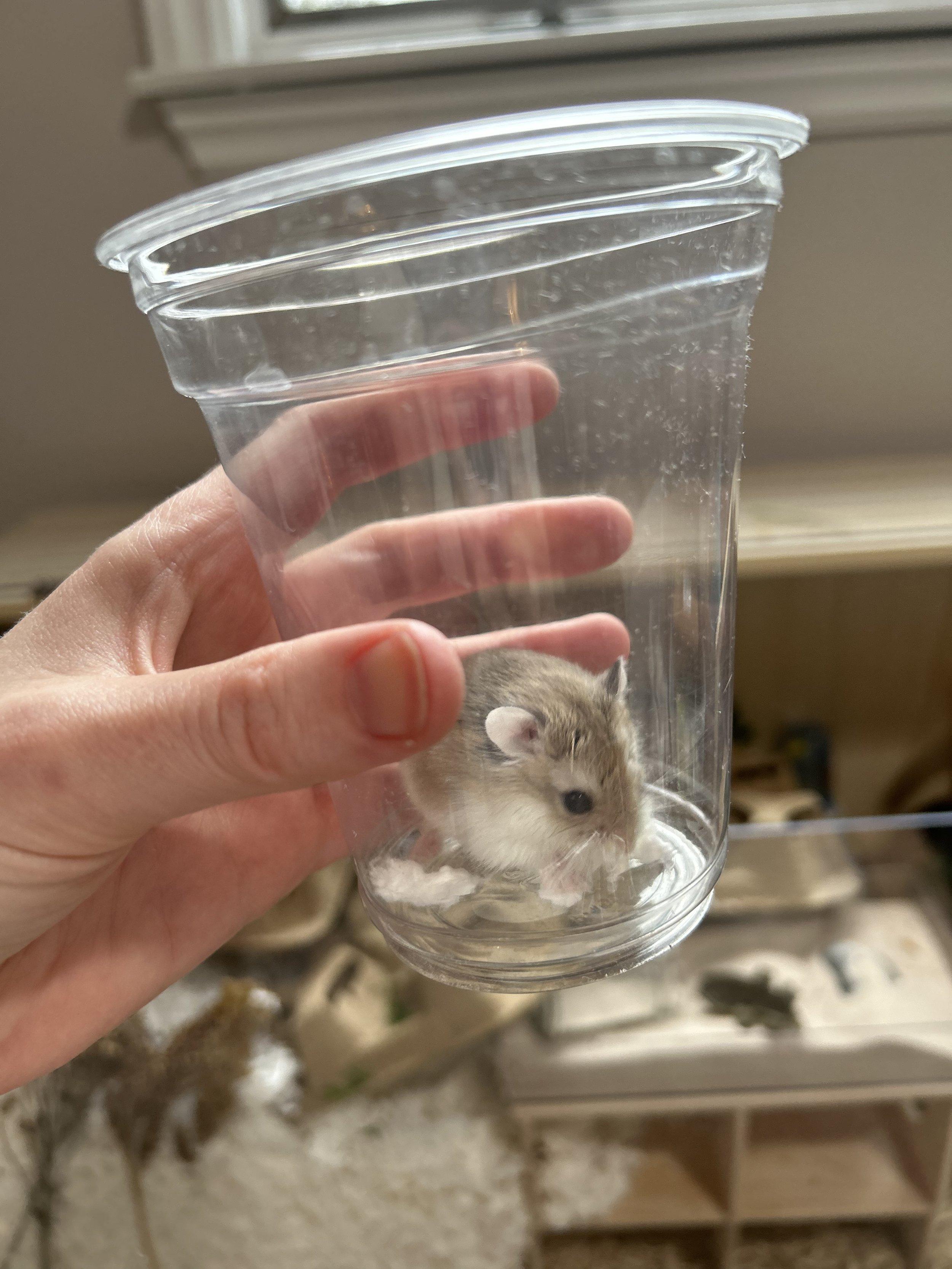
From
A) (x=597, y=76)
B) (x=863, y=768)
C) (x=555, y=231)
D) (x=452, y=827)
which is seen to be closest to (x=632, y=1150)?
(x=863, y=768)

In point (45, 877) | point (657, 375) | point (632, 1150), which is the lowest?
point (632, 1150)

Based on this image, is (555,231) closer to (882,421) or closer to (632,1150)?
(882,421)

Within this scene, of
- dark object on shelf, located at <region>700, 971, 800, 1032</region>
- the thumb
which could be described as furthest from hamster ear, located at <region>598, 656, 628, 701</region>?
dark object on shelf, located at <region>700, 971, 800, 1032</region>

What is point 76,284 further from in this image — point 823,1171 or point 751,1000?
point 823,1171

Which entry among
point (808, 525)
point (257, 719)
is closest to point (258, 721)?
point (257, 719)

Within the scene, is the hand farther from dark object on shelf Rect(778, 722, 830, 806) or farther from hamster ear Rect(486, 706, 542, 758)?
dark object on shelf Rect(778, 722, 830, 806)
